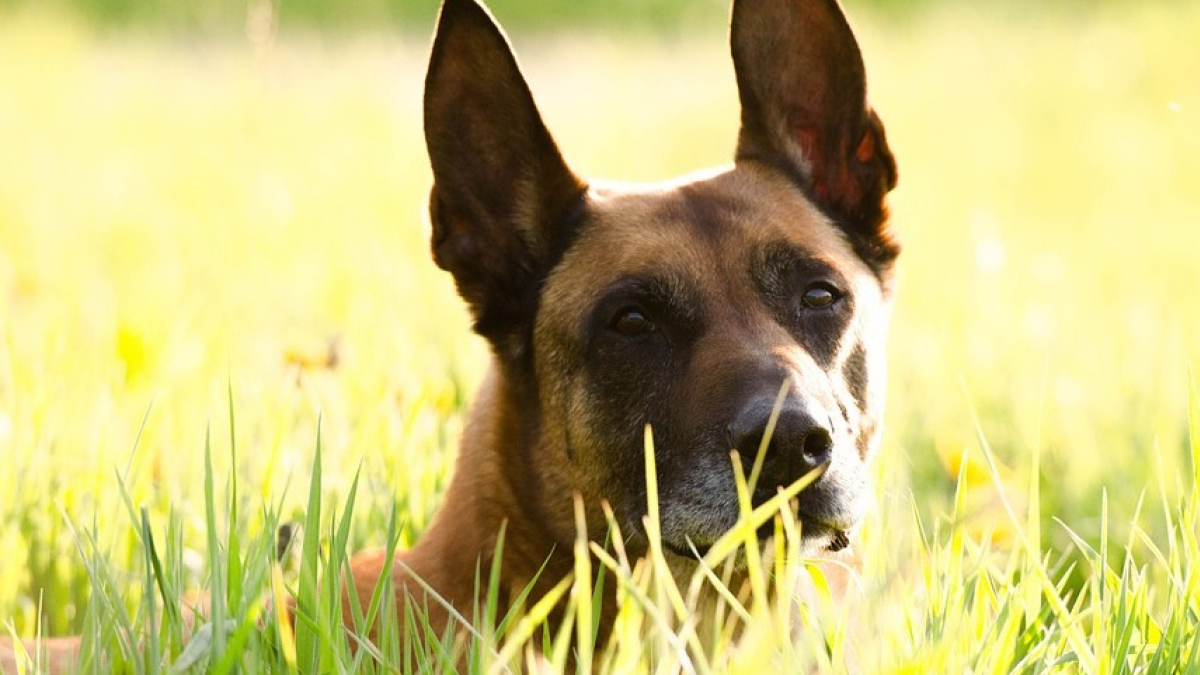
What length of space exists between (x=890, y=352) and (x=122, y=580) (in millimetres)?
3240

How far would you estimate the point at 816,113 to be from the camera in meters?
3.88

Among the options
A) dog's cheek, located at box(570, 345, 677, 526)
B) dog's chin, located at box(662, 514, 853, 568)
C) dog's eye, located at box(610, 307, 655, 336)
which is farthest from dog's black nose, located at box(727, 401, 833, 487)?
dog's eye, located at box(610, 307, 655, 336)

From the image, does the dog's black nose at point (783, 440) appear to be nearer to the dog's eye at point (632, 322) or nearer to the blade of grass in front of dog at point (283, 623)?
the dog's eye at point (632, 322)

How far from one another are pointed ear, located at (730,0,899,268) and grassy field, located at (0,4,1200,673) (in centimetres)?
55

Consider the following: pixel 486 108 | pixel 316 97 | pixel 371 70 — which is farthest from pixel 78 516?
pixel 371 70

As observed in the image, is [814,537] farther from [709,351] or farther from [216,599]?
[216,599]

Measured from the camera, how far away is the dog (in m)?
3.19

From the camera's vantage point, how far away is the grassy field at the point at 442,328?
9.30ft

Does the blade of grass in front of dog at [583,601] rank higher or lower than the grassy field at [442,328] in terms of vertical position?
higher

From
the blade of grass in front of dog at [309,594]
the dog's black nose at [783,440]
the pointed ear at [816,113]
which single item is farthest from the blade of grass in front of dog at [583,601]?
the pointed ear at [816,113]

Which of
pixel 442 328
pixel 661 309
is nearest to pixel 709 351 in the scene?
pixel 661 309

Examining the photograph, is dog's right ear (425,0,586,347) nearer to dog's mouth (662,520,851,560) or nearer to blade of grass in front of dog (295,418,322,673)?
dog's mouth (662,520,851,560)

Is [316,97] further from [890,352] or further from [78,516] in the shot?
[78,516]

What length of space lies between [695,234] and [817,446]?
2.30 feet
